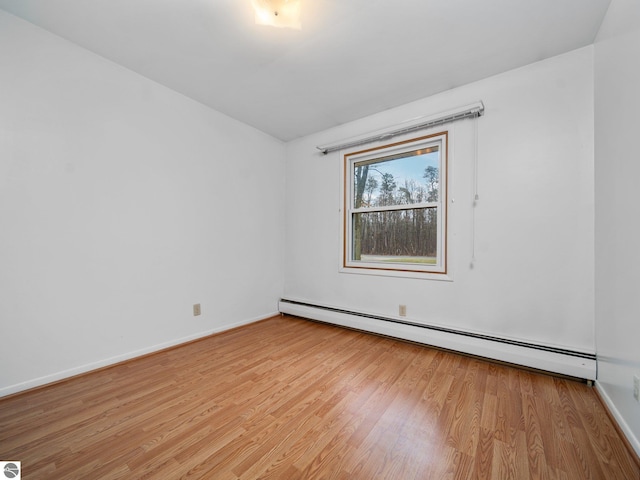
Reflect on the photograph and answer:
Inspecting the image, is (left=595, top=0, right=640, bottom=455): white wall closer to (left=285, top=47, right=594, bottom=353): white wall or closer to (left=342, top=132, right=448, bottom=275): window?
(left=285, top=47, right=594, bottom=353): white wall

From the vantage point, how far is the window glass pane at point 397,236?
2.78 metres

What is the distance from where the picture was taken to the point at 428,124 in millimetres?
2625

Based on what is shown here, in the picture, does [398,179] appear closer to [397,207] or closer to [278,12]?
[397,207]

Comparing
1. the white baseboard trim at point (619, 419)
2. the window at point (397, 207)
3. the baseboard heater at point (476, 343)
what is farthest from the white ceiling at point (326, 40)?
the white baseboard trim at point (619, 419)

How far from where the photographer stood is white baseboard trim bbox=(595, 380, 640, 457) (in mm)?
1247

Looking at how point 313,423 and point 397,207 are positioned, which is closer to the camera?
point 313,423

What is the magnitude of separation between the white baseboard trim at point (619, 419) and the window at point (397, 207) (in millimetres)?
1303

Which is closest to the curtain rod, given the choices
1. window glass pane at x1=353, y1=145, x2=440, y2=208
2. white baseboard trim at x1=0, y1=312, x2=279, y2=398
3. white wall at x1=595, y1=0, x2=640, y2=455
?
window glass pane at x1=353, y1=145, x2=440, y2=208

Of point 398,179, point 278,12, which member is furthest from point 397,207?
point 278,12

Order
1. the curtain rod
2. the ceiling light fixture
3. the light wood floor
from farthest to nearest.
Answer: the curtain rod
the ceiling light fixture
the light wood floor

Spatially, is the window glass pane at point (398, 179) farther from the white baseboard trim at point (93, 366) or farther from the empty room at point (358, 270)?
the white baseboard trim at point (93, 366)

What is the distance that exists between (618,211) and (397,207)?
5.64 ft

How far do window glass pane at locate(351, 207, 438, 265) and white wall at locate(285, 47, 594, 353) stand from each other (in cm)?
26

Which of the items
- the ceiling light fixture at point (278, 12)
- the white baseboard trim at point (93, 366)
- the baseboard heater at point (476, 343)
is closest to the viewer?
the ceiling light fixture at point (278, 12)
